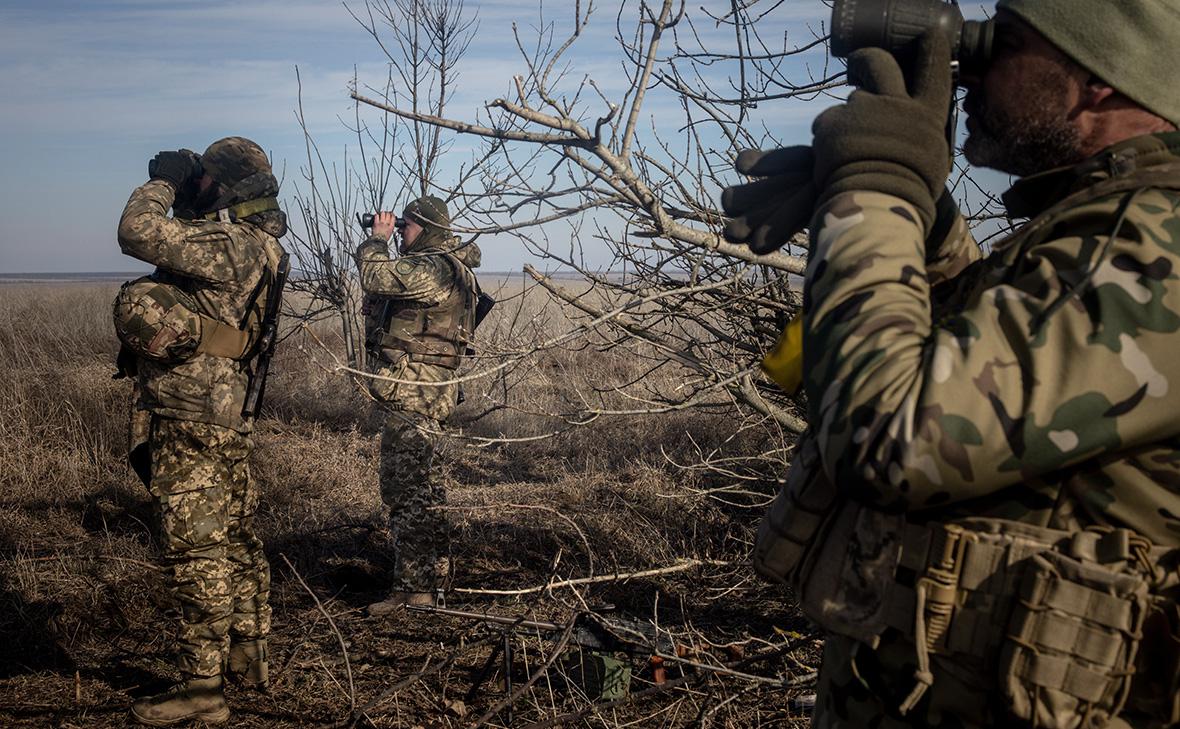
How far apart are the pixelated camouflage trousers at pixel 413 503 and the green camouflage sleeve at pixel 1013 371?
428 centimetres

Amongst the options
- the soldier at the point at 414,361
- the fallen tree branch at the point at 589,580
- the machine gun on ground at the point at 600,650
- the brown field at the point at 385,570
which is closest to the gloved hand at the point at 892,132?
the fallen tree branch at the point at 589,580

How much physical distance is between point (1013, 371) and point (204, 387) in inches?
138

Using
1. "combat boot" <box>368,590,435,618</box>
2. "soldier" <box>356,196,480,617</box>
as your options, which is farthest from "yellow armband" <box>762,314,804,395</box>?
"combat boot" <box>368,590,435,618</box>

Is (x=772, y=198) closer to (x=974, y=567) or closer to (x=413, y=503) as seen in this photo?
(x=974, y=567)

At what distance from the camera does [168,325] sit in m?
3.73

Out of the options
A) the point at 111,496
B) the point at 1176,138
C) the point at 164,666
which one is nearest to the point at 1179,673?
the point at 1176,138

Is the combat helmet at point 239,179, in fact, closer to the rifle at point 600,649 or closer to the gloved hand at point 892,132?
the rifle at point 600,649

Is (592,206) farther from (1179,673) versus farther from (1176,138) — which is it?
(1179,673)

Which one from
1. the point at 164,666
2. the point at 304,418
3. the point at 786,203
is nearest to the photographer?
the point at 786,203

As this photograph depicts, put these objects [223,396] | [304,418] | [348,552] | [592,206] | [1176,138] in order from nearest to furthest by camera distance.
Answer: [1176,138], [592,206], [223,396], [348,552], [304,418]

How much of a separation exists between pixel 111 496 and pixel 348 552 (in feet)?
6.93

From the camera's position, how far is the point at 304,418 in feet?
32.3

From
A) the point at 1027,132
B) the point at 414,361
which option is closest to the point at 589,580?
the point at 1027,132

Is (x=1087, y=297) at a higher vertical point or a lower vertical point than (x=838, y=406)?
higher
